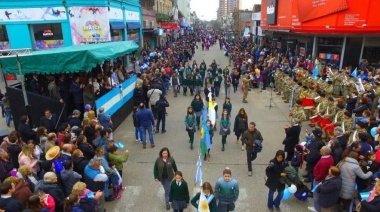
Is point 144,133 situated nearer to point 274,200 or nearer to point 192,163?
point 192,163

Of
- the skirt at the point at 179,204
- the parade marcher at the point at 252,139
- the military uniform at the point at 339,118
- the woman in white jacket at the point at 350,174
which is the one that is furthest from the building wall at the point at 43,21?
the woman in white jacket at the point at 350,174

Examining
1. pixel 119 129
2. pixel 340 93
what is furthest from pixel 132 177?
pixel 340 93

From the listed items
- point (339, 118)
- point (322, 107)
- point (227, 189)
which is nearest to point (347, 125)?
point (339, 118)

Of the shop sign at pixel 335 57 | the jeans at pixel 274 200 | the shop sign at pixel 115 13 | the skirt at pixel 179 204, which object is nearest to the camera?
the skirt at pixel 179 204

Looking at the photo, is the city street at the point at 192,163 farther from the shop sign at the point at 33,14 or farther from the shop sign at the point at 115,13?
the shop sign at the point at 115,13

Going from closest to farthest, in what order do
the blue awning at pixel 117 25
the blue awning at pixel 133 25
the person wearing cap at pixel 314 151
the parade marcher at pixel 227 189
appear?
the parade marcher at pixel 227 189, the person wearing cap at pixel 314 151, the blue awning at pixel 117 25, the blue awning at pixel 133 25

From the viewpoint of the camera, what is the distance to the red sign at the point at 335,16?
16.0 m

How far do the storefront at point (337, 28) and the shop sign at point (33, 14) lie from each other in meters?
16.1

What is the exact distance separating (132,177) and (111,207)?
1.29m

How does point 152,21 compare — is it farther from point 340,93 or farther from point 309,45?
point 340,93

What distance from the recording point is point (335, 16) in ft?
57.4

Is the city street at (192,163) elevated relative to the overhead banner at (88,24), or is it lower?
lower

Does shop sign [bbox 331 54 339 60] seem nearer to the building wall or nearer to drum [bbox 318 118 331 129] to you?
drum [bbox 318 118 331 129]

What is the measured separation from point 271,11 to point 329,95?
18.6 metres
